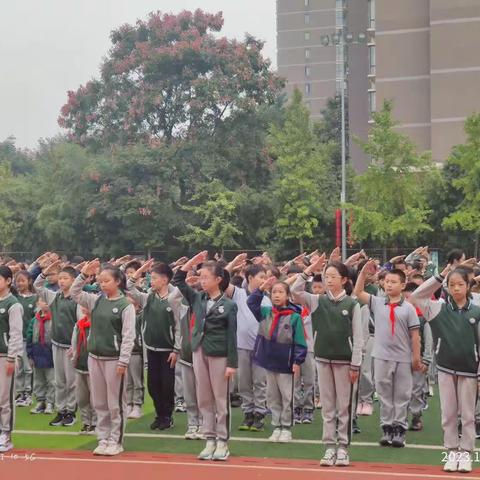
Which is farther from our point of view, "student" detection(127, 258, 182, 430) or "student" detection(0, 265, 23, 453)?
"student" detection(127, 258, 182, 430)

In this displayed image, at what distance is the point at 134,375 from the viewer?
1061 cm

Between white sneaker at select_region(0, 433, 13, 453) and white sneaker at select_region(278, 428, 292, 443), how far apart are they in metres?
2.78

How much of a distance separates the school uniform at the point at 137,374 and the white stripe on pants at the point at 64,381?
0.74 meters

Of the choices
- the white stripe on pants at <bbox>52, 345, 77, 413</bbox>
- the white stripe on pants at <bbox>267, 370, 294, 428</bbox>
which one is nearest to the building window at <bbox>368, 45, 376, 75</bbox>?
the white stripe on pants at <bbox>52, 345, 77, 413</bbox>

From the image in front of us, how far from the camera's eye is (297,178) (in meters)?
35.9

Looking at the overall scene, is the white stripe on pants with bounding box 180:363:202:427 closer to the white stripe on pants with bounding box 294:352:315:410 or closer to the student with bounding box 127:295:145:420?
the student with bounding box 127:295:145:420

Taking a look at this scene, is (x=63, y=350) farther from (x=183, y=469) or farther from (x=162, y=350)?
(x=183, y=469)

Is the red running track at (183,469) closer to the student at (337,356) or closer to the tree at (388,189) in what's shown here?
the student at (337,356)

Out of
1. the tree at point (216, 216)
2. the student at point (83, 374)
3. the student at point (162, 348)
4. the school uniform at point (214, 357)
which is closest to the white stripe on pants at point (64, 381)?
the student at point (83, 374)

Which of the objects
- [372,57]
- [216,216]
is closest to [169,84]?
[216,216]

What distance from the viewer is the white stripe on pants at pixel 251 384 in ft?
32.2

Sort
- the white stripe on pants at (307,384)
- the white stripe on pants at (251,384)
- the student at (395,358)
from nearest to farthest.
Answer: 1. the student at (395,358)
2. the white stripe on pants at (251,384)
3. the white stripe on pants at (307,384)

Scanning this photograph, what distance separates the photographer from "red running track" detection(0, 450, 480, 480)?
7.48 metres

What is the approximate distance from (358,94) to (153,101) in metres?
27.3
